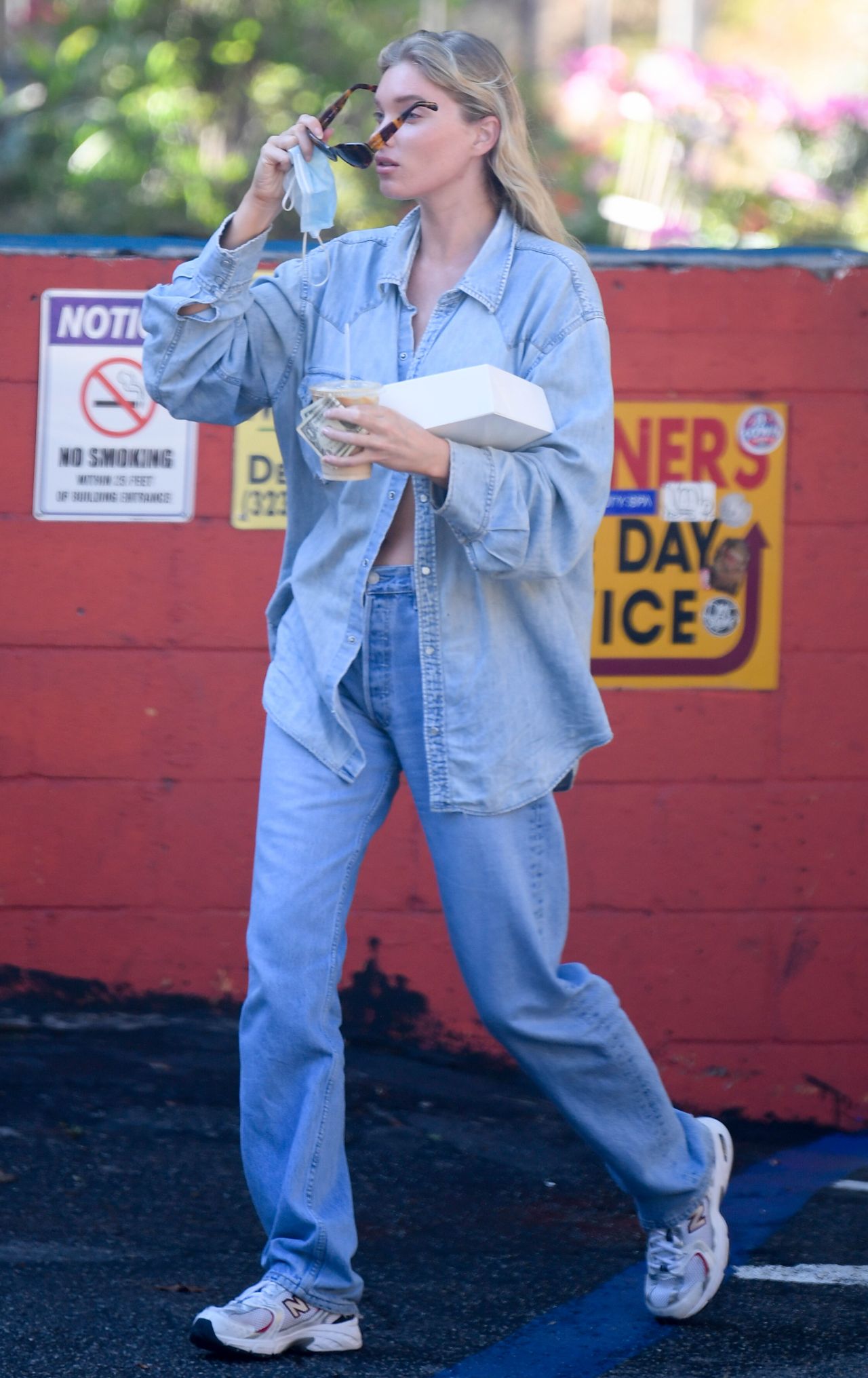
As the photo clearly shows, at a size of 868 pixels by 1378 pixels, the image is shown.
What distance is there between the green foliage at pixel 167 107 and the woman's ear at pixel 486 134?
9.88m

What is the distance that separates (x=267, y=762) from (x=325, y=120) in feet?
3.47

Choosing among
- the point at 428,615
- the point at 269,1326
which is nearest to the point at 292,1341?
the point at 269,1326

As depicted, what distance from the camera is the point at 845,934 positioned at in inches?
171

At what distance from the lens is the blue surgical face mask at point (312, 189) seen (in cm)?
275

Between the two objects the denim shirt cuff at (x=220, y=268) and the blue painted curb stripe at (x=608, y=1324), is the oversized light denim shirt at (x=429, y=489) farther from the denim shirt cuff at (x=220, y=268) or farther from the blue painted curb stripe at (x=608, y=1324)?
the blue painted curb stripe at (x=608, y=1324)

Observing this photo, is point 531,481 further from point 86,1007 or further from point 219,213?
point 219,213

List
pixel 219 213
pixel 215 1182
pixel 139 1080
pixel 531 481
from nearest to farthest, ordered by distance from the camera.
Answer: pixel 531 481 → pixel 215 1182 → pixel 139 1080 → pixel 219 213

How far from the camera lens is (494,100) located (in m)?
2.87

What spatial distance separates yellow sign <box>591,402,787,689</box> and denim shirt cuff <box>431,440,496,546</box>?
5.64ft

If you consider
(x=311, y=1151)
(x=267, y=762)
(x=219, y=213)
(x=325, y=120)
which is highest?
(x=219, y=213)

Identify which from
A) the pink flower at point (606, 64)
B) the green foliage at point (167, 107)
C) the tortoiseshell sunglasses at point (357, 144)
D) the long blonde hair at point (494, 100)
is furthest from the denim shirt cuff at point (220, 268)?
the pink flower at point (606, 64)

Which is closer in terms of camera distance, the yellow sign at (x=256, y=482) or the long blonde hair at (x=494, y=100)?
the long blonde hair at (x=494, y=100)

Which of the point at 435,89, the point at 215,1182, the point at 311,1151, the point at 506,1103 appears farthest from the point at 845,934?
the point at 435,89

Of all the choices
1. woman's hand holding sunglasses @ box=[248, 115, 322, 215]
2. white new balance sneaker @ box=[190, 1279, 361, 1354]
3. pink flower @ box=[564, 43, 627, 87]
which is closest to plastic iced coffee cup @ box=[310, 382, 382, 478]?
woman's hand holding sunglasses @ box=[248, 115, 322, 215]
